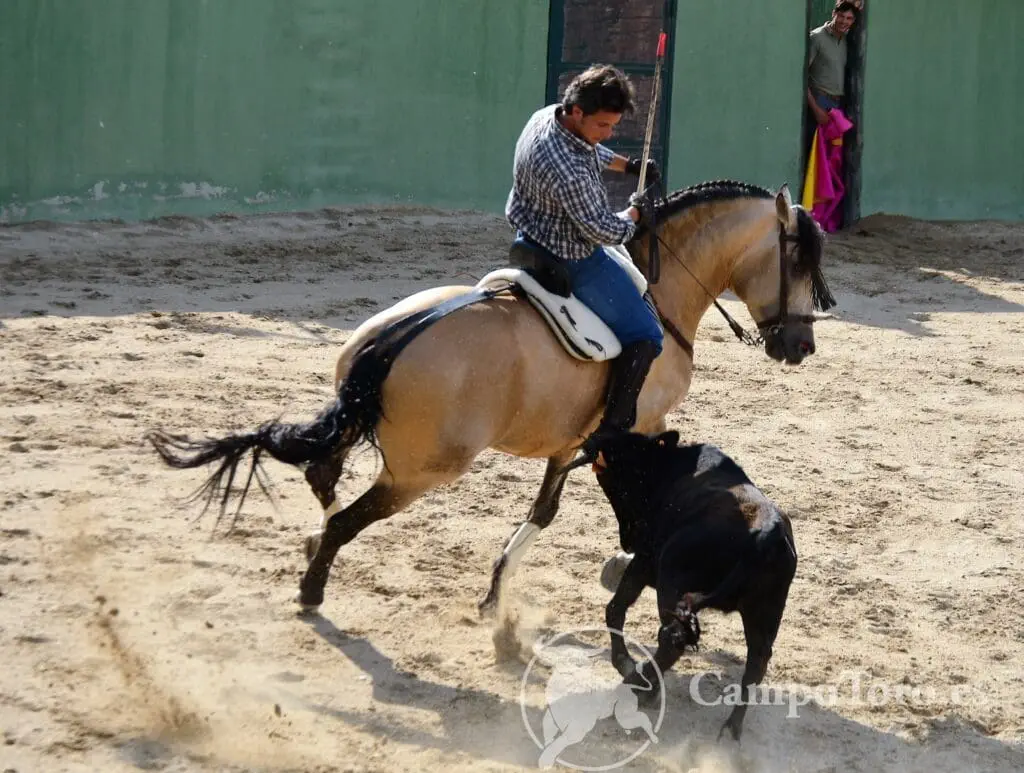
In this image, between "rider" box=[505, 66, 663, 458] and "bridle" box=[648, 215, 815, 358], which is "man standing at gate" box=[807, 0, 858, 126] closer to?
"bridle" box=[648, 215, 815, 358]

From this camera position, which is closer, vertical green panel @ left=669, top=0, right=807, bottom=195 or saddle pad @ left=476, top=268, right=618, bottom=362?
saddle pad @ left=476, top=268, right=618, bottom=362

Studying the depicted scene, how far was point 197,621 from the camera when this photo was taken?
17.9ft

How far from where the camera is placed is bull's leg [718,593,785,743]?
4.79m

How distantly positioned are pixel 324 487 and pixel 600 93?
192cm

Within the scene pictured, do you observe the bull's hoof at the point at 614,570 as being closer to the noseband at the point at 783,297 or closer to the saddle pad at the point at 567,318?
the saddle pad at the point at 567,318

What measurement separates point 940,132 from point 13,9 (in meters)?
9.45

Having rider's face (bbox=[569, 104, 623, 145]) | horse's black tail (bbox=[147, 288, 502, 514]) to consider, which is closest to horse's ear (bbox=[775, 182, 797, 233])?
rider's face (bbox=[569, 104, 623, 145])

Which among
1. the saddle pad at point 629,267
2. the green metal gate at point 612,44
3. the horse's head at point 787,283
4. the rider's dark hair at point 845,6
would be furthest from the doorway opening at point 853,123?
the saddle pad at point 629,267

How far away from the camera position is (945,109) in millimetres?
15148

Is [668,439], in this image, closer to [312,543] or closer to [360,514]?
[360,514]

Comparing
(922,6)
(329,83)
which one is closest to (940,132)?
(922,6)

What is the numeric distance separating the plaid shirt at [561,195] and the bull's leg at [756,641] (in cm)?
154

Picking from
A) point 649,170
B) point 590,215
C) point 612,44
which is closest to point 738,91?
point 612,44

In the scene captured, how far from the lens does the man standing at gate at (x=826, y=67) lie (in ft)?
46.5
